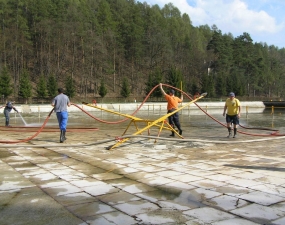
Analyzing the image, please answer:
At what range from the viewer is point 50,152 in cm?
823

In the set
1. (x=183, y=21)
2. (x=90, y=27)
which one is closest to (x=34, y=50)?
(x=90, y=27)

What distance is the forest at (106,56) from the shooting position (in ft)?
230

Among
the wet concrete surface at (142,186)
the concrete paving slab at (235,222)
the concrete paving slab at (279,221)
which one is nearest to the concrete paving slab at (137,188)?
the wet concrete surface at (142,186)

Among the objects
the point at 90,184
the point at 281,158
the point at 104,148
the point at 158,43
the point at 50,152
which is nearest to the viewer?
the point at 90,184

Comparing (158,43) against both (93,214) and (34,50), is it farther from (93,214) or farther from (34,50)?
(93,214)

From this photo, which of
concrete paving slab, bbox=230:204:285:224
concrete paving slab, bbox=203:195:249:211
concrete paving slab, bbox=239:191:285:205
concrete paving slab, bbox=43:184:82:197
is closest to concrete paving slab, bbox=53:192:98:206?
concrete paving slab, bbox=43:184:82:197

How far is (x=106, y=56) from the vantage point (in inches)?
3211

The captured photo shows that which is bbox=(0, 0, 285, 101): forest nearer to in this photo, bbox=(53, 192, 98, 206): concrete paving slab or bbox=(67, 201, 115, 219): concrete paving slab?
bbox=(53, 192, 98, 206): concrete paving slab

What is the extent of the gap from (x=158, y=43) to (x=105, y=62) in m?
18.1

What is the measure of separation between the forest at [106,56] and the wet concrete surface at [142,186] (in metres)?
52.6

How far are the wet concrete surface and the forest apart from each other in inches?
2069

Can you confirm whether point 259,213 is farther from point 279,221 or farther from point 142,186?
point 142,186

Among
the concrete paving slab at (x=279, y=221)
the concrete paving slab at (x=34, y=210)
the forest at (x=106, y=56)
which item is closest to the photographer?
the concrete paving slab at (x=279, y=221)

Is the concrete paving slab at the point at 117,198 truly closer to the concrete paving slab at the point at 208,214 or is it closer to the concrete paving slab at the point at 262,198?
the concrete paving slab at the point at 208,214
